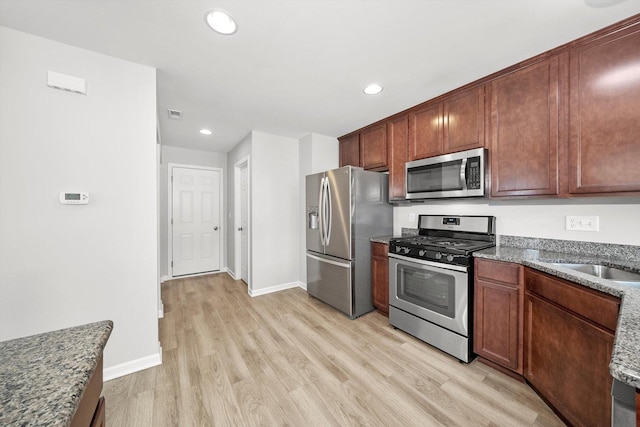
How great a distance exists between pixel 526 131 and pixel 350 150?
2111 mm

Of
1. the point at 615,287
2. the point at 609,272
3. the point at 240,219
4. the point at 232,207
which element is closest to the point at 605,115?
the point at 609,272

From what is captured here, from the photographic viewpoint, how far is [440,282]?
2.16 m

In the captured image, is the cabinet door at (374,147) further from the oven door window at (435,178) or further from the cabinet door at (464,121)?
the cabinet door at (464,121)

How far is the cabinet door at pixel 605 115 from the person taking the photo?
1.48 m

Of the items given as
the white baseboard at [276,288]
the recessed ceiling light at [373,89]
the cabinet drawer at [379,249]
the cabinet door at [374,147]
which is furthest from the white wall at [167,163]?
the recessed ceiling light at [373,89]

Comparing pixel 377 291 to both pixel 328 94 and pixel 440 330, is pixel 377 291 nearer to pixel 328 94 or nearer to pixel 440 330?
pixel 440 330

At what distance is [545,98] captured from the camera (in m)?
1.82

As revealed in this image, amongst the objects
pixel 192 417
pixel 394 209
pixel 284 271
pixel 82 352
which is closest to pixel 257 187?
pixel 284 271

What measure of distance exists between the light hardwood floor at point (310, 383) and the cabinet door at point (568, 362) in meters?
0.17

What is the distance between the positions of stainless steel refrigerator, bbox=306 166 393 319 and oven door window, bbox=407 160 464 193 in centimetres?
45

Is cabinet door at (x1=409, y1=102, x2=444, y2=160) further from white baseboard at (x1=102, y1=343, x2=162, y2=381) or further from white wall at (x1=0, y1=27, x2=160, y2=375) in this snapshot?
white baseboard at (x1=102, y1=343, x2=162, y2=381)

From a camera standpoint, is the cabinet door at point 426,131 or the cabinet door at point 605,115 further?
the cabinet door at point 426,131

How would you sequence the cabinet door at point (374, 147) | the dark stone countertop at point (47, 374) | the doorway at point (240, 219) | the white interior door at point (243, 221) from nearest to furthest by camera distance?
the dark stone countertop at point (47, 374)
the cabinet door at point (374, 147)
the white interior door at point (243, 221)
the doorway at point (240, 219)

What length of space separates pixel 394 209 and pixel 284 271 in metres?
1.93
